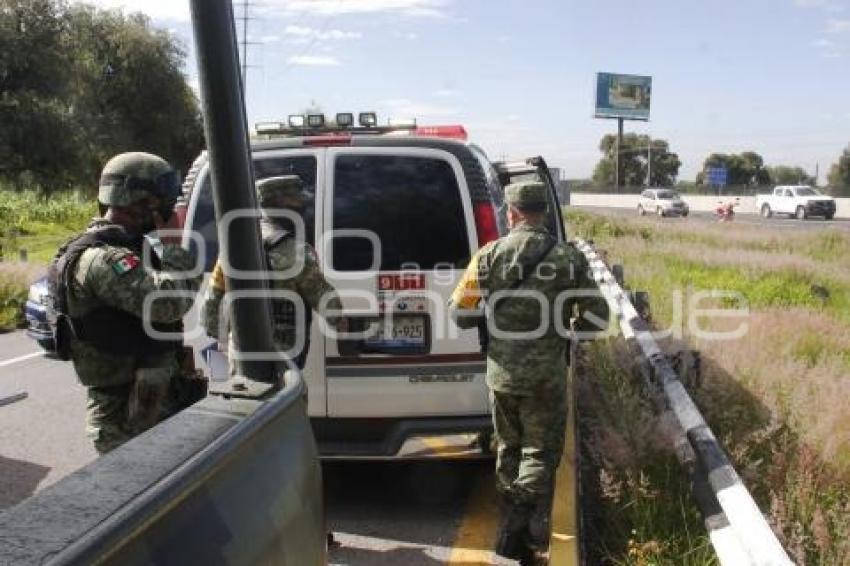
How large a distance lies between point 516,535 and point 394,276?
144 cm

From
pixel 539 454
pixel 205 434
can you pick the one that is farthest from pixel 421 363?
pixel 205 434

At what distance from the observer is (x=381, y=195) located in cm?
468

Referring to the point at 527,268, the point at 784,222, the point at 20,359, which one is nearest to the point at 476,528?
the point at 527,268

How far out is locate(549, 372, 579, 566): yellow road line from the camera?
156 inches

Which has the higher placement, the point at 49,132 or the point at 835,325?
the point at 49,132

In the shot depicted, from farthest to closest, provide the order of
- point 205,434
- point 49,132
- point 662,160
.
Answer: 1. point 662,160
2. point 49,132
3. point 205,434

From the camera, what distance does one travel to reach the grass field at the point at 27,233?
1247 centimetres

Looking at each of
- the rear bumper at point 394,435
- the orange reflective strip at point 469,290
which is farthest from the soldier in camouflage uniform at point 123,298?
the orange reflective strip at point 469,290

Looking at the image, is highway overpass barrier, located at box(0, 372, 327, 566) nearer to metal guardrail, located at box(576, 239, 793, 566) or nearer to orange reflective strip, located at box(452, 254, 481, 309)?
metal guardrail, located at box(576, 239, 793, 566)

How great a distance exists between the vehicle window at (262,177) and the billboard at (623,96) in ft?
303

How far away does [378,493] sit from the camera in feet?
16.8

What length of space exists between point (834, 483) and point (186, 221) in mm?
3582

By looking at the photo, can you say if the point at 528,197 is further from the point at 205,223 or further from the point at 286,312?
the point at 205,223

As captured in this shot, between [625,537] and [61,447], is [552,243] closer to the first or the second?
[625,537]
